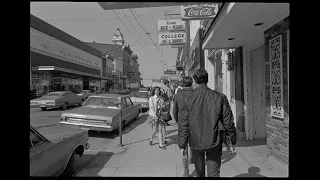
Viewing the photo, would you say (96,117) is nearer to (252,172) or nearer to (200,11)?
(200,11)

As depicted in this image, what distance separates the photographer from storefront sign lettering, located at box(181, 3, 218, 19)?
20.4 ft

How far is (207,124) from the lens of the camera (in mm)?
2736

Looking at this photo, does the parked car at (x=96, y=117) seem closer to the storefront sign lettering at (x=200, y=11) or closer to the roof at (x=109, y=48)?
the storefront sign lettering at (x=200, y=11)

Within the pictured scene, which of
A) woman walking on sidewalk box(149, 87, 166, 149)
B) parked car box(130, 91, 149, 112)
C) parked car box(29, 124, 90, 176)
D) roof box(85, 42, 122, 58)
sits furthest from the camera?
roof box(85, 42, 122, 58)

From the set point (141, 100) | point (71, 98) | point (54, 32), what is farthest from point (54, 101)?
point (54, 32)

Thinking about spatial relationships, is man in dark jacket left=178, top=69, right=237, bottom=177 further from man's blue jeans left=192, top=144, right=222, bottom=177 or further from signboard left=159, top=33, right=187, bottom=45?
signboard left=159, top=33, right=187, bottom=45

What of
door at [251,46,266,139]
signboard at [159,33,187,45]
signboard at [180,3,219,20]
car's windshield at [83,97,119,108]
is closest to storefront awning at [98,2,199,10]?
signboard at [180,3,219,20]

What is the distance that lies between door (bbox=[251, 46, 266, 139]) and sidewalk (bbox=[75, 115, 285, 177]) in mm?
403

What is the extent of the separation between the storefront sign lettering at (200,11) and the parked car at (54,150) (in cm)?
457

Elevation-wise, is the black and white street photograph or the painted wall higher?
the painted wall

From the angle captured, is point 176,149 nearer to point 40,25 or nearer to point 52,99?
point 52,99
